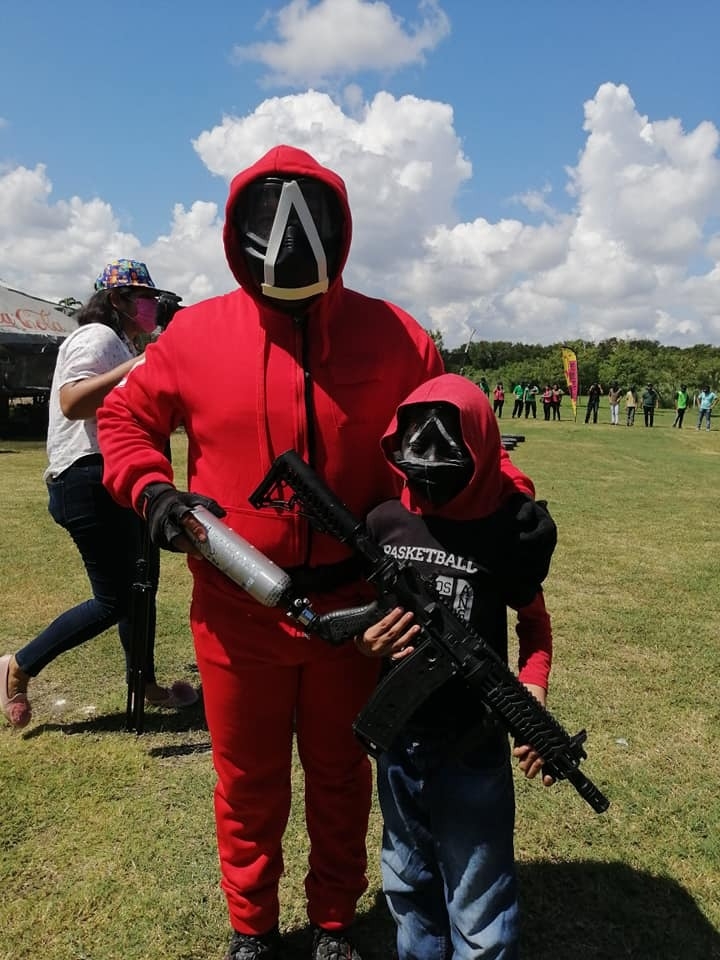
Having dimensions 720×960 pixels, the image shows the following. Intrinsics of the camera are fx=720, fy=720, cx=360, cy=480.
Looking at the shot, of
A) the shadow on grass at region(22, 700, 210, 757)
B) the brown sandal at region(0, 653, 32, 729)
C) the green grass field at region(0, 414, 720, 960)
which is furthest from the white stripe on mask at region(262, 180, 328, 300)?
the brown sandal at region(0, 653, 32, 729)

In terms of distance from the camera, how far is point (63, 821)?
122 inches

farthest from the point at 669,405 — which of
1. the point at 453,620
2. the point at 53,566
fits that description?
the point at 453,620

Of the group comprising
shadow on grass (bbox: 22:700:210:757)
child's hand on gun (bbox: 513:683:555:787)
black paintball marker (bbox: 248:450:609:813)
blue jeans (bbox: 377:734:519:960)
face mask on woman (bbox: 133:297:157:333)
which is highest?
face mask on woman (bbox: 133:297:157:333)

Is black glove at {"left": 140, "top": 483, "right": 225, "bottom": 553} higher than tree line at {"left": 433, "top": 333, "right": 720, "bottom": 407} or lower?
lower

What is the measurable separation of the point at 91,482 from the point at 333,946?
2220 millimetres

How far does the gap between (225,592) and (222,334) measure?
77cm

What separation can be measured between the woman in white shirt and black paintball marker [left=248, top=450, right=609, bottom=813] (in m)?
1.74

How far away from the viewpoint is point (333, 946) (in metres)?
2.39

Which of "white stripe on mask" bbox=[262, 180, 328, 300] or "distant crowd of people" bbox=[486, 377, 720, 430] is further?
"distant crowd of people" bbox=[486, 377, 720, 430]

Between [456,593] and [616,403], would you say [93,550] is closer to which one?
[456,593]

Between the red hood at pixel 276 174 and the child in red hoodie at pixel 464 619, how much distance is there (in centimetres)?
54

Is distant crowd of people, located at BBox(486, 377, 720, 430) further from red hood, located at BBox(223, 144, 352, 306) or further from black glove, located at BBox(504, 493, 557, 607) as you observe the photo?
black glove, located at BBox(504, 493, 557, 607)

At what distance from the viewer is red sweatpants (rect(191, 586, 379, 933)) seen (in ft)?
7.16

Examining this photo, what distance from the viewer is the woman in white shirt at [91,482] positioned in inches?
131
